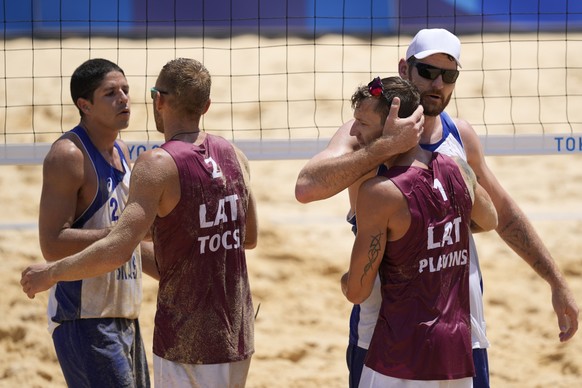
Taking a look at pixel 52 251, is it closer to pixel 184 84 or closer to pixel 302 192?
pixel 184 84

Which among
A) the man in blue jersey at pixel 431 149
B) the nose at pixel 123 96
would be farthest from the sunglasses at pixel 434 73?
the nose at pixel 123 96

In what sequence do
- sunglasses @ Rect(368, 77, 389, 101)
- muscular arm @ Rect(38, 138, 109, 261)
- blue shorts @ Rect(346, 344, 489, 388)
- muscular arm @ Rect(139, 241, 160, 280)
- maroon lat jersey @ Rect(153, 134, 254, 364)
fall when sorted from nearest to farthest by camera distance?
sunglasses @ Rect(368, 77, 389, 101) < maroon lat jersey @ Rect(153, 134, 254, 364) < blue shorts @ Rect(346, 344, 489, 388) < muscular arm @ Rect(38, 138, 109, 261) < muscular arm @ Rect(139, 241, 160, 280)

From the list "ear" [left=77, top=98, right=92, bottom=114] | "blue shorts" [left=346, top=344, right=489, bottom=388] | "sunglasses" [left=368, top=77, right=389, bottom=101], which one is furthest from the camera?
"ear" [left=77, top=98, right=92, bottom=114]

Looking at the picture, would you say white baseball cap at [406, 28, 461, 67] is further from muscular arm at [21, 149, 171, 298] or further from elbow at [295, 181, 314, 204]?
muscular arm at [21, 149, 171, 298]

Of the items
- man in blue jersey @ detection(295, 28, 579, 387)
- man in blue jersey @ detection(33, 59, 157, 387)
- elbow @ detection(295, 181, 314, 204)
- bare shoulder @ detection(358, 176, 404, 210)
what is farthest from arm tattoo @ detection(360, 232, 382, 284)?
man in blue jersey @ detection(33, 59, 157, 387)

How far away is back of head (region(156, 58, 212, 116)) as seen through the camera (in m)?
3.69

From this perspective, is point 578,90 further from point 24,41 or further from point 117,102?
point 117,102

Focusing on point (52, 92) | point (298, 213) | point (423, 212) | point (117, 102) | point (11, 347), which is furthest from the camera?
point (52, 92)

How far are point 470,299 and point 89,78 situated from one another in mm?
1890

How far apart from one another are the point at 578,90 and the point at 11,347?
676cm

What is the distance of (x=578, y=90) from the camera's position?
11102mm

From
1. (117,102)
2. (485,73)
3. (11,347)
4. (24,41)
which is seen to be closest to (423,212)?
(117,102)

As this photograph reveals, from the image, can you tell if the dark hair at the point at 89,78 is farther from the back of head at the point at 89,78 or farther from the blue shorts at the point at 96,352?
the blue shorts at the point at 96,352

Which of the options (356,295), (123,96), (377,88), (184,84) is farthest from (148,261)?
(377,88)
